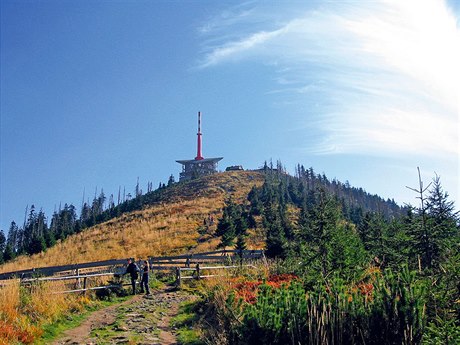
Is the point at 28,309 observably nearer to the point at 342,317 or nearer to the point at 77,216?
the point at 342,317

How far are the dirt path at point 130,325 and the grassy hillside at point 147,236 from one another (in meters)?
20.8

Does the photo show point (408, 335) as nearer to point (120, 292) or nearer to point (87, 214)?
point (120, 292)

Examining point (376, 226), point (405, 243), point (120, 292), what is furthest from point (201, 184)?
point (405, 243)

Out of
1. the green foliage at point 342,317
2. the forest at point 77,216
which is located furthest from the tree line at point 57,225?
the green foliage at point 342,317

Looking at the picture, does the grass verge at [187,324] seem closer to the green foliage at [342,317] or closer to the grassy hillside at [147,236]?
the green foliage at [342,317]

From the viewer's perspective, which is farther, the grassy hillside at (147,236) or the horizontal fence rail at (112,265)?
the grassy hillside at (147,236)

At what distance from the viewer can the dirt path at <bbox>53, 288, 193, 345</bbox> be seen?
9891 millimetres

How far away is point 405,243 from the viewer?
12.1m

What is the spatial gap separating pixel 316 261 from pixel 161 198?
74172 mm

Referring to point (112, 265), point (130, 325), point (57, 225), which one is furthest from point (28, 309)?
point (57, 225)

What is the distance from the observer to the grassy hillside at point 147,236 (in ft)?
121

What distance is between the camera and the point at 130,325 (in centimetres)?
1148

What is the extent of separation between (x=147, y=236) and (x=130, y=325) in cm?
3468

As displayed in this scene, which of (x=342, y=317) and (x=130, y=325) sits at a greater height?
(x=342, y=317)
